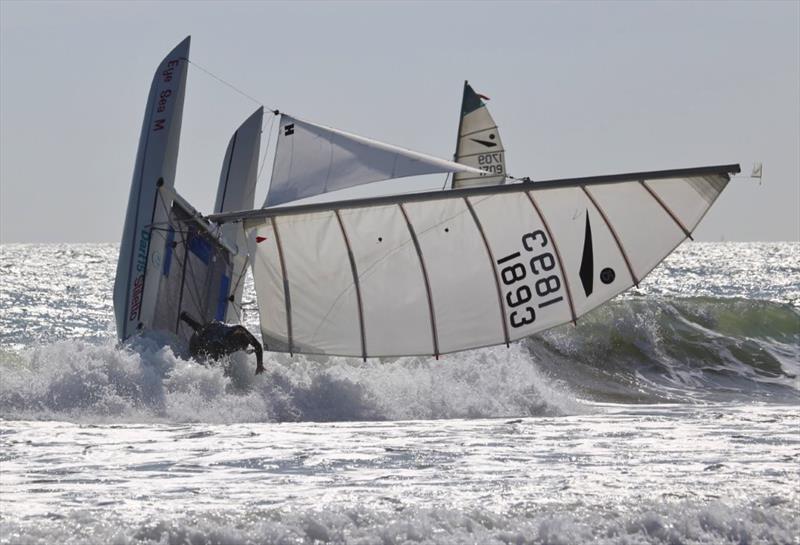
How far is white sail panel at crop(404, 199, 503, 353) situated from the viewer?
13.1 m

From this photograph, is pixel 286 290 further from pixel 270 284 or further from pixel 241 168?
pixel 241 168

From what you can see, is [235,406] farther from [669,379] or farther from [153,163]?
[669,379]

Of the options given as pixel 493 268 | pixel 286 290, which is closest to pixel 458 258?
pixel 493 268

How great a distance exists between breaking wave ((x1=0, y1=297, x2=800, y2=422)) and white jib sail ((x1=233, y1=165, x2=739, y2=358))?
57cm

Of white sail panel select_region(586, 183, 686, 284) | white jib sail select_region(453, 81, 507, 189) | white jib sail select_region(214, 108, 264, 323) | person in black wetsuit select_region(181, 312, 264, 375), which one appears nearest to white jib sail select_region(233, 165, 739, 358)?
white sail panel select_region(586, 183, 686, 284)

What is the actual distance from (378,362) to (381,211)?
3002 mm

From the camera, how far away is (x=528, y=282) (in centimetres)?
1320

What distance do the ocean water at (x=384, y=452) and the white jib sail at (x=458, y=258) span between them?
2.05 ft

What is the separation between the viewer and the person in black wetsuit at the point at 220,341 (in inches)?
538

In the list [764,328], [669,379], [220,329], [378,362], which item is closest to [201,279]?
[220,329]

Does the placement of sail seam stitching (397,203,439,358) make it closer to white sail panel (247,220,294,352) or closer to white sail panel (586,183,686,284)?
white sail panel (247,220,294,352)

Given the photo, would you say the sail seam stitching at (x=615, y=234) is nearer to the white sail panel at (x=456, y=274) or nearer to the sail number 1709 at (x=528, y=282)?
the sail number 1709 at (x=528, y=282)

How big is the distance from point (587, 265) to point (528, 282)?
23.6 inches

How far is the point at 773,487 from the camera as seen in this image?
857 cm
